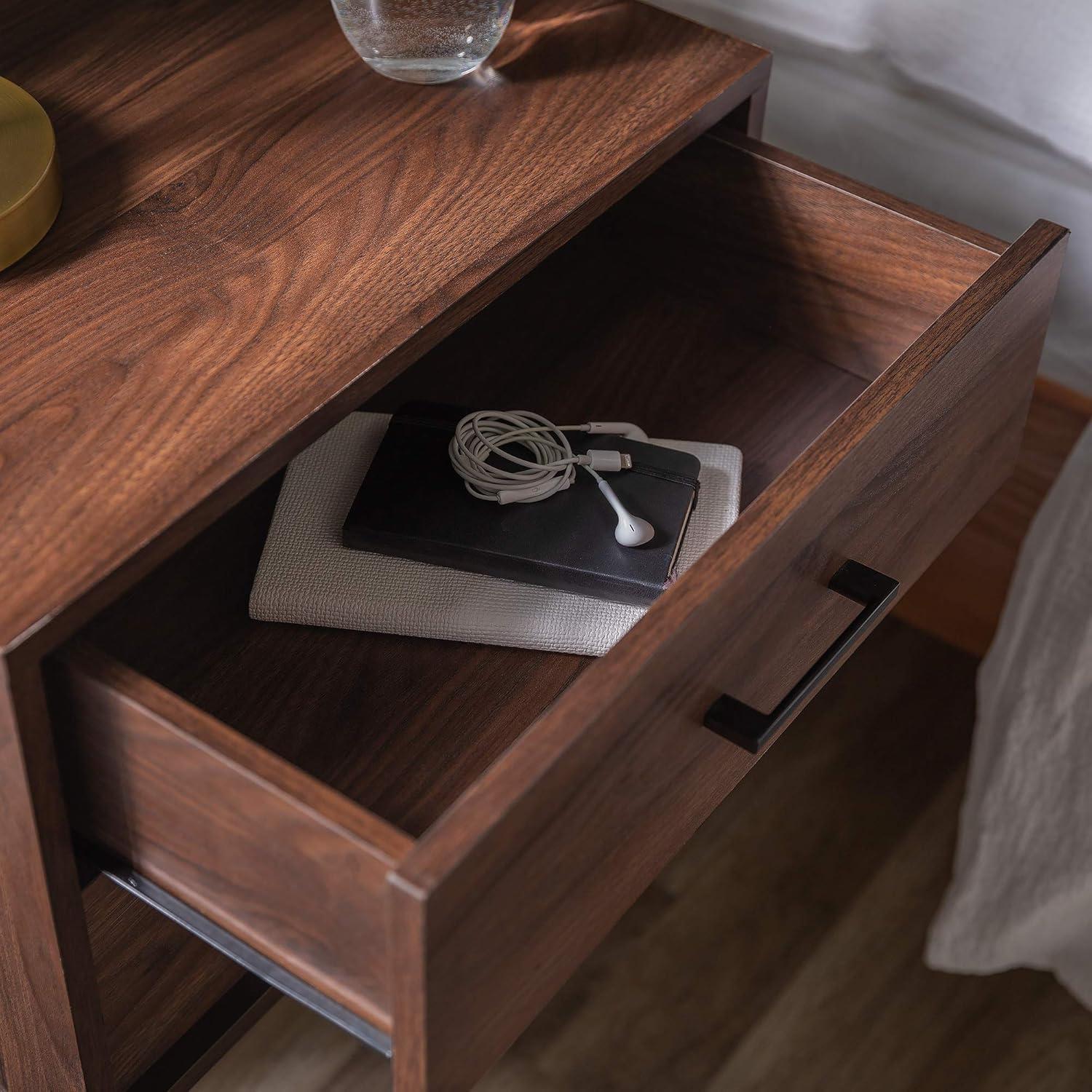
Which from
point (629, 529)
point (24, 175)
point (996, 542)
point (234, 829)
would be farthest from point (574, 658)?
point (996, 542)

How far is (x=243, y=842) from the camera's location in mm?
457

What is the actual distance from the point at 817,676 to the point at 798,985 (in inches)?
15.4

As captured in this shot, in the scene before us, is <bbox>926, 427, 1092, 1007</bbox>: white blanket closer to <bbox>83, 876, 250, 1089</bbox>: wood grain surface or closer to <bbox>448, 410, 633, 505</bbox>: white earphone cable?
<bbox>448, 410, 633, 505</bbox>: white earphone cable

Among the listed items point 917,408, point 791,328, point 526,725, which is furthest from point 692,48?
point 526,725

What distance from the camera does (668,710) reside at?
488 mm

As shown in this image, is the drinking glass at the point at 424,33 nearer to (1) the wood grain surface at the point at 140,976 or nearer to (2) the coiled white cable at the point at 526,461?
(2) the coiled white cable at the point at 526,461

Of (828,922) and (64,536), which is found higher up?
(64,536)

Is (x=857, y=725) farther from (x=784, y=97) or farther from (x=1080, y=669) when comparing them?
(x=784, y=97)

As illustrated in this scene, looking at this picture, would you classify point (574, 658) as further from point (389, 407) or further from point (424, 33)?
point (424, 33)

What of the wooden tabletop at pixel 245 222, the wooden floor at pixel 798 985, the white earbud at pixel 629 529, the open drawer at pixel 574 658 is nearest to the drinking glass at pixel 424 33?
the wooden tabletop at pixel 245 222

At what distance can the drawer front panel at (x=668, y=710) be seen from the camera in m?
0.42

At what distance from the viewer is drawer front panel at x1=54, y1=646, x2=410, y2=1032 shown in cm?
43

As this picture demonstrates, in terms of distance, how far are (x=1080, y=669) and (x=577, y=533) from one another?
36 cm

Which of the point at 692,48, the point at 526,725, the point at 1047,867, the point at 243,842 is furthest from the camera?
the point at 1047,867
